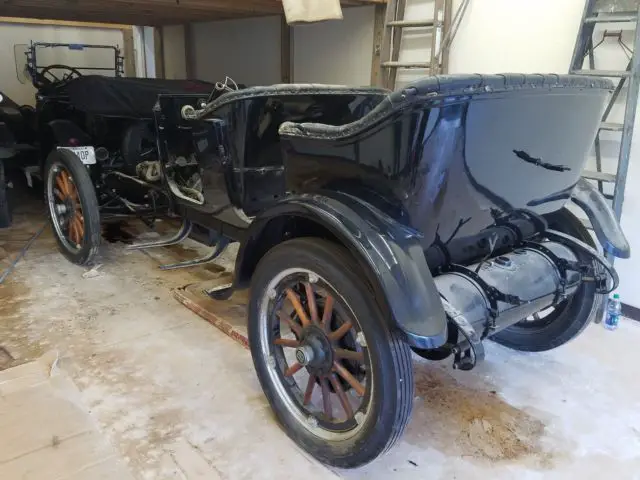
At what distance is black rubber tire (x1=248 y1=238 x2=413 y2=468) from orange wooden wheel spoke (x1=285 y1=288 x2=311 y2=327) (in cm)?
9

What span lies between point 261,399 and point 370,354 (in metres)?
0.88

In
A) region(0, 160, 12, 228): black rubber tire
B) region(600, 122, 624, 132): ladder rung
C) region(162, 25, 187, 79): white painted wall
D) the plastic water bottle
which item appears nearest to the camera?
region(600, 122, 624, 132): ladder rung

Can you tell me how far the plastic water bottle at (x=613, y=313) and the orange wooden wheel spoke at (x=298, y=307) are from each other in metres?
2.16

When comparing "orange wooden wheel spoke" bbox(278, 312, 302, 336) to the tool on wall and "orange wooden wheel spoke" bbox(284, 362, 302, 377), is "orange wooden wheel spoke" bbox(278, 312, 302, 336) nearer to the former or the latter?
"orange wooden wheel spoke" bbox(284, 362, 302, 377)

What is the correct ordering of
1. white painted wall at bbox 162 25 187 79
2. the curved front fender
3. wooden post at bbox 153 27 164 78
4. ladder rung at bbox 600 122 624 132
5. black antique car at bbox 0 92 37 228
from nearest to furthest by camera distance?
the curved front fender
ladder rung at bbox 600 122 624 132
black antique car at bbox 0 92 37 228
white painted wall at bbox 162 25 187 79
wooden post at bbox 153 27 164 78

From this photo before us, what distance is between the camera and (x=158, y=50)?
796 centimetres

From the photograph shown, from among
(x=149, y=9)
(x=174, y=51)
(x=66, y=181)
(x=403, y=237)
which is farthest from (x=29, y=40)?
(x=403, y=237)

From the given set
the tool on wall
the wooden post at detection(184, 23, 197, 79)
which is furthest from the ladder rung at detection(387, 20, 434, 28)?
the wooden post at detection(184, 23, 197, 79)

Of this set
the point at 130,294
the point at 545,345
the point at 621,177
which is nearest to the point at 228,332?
the point at 130,294

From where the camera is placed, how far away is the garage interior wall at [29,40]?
300 inches

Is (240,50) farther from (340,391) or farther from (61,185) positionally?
(340,391)

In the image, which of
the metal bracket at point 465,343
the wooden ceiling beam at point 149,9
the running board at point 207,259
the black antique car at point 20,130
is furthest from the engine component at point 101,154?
the metal bracket at point 465,343

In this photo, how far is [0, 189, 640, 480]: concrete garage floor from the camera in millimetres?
2025

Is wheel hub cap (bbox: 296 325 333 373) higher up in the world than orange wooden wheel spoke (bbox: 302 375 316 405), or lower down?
higher up
